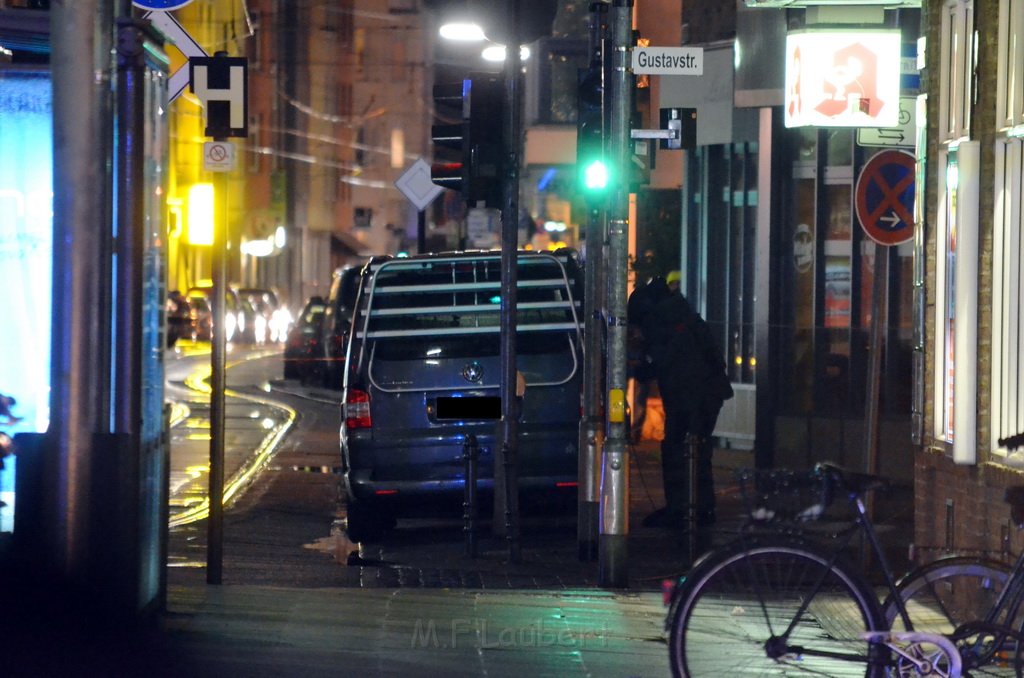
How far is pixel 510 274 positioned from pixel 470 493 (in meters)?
1.60

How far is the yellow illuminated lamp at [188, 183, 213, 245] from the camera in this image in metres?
52.5

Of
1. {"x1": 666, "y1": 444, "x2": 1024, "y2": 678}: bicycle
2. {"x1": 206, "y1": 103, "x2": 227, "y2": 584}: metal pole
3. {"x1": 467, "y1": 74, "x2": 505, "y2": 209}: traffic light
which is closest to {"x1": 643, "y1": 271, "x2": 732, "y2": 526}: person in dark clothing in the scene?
{"x1": 467, "y1": 74, "x2": 505, "y2": 209}: traffic light

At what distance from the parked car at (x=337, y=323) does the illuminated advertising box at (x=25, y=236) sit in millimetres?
11930

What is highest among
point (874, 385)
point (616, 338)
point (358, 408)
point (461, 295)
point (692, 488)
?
point (461, 295)

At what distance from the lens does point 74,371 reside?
25.3ft

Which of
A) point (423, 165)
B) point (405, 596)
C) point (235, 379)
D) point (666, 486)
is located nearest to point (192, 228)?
point (235, 379)

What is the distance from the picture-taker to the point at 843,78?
461 inches

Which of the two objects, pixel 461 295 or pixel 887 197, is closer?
pixel 887 197

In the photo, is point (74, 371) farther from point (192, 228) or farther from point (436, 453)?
point (192, 228)

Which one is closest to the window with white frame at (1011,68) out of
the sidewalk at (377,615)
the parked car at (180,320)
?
the sidewalk at (377,615)

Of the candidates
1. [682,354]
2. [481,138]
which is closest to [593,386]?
[481,138]

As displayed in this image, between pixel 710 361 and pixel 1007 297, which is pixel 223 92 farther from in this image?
pixel 710 361

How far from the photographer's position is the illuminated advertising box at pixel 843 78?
38.0 ft

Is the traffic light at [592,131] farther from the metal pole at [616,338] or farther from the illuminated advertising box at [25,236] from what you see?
the illuminated advertising box at [25,236]
